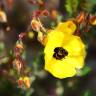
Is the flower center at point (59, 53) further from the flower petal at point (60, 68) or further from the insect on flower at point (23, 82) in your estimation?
the insect on flower at point (23, 82)

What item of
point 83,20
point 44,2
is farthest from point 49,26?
point 83,20

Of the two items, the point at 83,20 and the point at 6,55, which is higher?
the point at 83,20

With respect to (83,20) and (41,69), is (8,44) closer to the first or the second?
(41,69)

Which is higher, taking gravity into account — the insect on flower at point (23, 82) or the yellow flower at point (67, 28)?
the yellow flower at point (67, 28)

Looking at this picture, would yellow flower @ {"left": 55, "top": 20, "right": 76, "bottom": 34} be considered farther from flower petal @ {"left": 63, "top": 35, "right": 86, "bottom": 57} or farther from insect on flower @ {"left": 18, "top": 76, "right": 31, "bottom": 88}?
insect on flower @ {"left": 18, "top": 76, "right": 31, "bottom": 88}

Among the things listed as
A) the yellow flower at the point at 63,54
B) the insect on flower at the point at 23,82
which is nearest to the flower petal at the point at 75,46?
the yellow flower at the point at 63,54

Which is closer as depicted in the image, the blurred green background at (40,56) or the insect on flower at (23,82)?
the insect on flower at (23,82)

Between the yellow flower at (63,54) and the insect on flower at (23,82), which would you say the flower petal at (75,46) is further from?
the insect on flower at (23,82)

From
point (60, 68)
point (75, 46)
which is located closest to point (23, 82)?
point (60, 68)

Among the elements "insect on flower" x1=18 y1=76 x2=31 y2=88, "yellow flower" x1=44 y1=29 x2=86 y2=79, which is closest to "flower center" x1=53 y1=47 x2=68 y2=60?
"yellow flower" x1=44 y1=29 x2=86 y2=79
